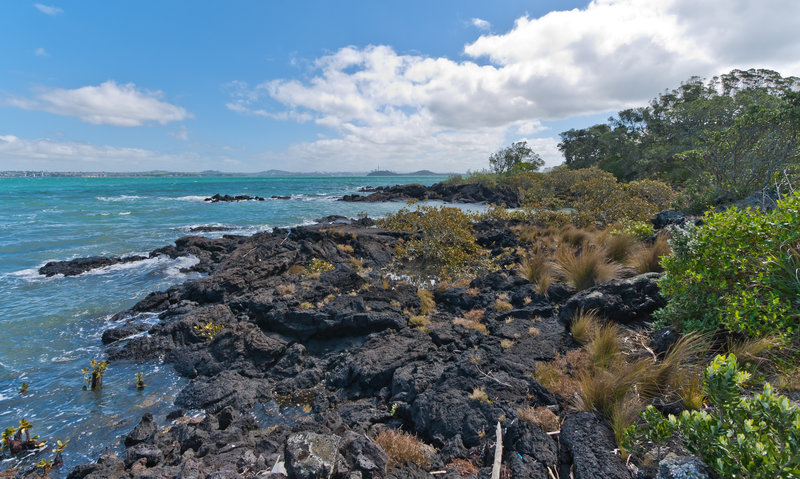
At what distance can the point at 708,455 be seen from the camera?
2.32m

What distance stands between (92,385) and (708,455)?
8111 millimetres

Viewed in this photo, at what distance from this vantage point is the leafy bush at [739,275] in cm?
350

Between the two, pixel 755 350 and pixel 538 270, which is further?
pixel 538 270

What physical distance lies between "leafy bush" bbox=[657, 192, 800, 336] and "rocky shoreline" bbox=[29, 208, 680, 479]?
4.68 feet

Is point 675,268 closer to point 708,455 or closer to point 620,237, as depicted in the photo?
Answer: point 708,455

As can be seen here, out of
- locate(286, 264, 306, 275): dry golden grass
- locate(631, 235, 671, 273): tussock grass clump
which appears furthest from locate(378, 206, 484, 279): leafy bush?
locate(631, 235, 671, 273): tussock grass clump

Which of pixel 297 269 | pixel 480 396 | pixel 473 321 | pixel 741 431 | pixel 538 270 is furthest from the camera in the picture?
pixel 297 269

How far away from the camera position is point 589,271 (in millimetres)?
7754

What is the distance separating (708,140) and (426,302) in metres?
10.4

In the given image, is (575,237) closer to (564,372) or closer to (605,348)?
(605,348)

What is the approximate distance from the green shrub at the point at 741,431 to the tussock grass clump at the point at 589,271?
5329 millimetres

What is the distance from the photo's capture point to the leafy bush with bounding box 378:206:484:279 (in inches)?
446

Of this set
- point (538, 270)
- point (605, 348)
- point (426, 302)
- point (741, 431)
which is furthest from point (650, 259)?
point (741, 431)

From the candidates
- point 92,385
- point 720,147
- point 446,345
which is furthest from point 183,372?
point 720,147
